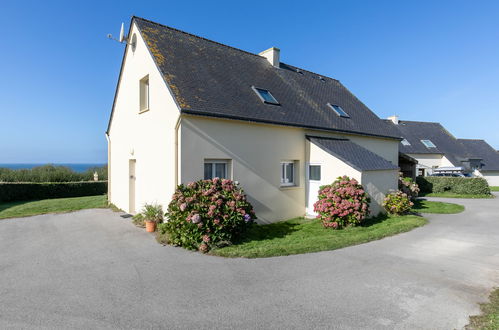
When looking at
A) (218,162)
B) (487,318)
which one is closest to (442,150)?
(218,162)

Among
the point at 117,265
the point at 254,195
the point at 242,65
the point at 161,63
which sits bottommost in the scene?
the point at 117,265

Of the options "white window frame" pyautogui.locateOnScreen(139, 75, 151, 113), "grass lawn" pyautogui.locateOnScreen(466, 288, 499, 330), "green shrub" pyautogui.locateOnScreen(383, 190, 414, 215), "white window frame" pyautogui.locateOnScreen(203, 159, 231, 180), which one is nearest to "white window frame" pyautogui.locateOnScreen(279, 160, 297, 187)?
"white window frame" pyautogui.locateOnScreen(203, 159, 231, 180)

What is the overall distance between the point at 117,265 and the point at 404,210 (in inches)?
426

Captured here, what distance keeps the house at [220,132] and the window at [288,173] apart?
0.04 m

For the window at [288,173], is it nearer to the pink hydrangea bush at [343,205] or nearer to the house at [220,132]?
the house at [220,132]

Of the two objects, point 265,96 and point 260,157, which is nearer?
point 260,157

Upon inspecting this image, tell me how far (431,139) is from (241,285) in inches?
1462

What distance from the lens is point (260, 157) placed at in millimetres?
10289

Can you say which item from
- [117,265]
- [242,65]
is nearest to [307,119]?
[242,65]

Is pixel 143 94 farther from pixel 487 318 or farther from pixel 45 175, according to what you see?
pixel 45 175

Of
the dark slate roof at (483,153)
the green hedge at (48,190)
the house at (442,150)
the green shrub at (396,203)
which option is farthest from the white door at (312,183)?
the dark slate roof at (483,153)

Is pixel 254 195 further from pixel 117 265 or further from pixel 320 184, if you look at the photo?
pixel 117 265

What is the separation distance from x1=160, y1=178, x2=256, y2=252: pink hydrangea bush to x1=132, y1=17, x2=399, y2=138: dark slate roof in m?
2.56

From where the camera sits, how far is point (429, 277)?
5.41 m
